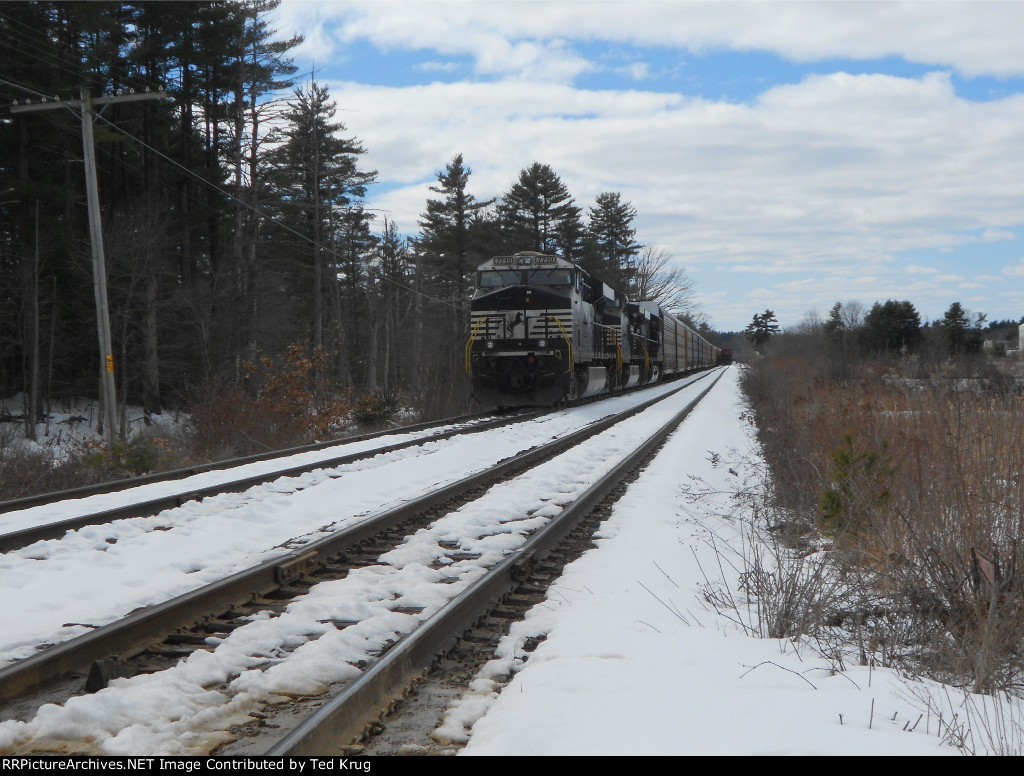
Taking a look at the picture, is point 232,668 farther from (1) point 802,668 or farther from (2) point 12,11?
(2) point 12,11

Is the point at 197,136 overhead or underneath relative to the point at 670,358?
overhead

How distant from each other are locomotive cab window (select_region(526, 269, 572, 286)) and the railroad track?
14.0 m

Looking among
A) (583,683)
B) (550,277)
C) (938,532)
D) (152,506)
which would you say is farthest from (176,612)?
(550,277)

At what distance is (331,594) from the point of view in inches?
201

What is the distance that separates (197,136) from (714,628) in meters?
38.0

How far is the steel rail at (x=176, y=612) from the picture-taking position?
3.70 metres

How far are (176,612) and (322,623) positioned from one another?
81cm

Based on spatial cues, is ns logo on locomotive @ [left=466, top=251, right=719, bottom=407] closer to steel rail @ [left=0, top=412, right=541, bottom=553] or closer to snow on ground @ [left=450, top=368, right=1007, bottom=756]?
steel rail @ [left=0, top=412, right=541, bottom=553]

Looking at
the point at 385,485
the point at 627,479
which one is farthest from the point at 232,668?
the point at 627,479

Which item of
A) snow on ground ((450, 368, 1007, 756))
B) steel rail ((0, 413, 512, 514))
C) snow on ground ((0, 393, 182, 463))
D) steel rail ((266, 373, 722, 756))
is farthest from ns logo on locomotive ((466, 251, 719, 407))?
snow on ground ((450, 368, 1007, 756))

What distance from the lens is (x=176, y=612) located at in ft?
14.9

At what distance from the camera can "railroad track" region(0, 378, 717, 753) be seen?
327 centimetres

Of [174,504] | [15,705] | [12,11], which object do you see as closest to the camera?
[15,705]

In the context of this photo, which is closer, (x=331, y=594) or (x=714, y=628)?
(x=714, y=628)
